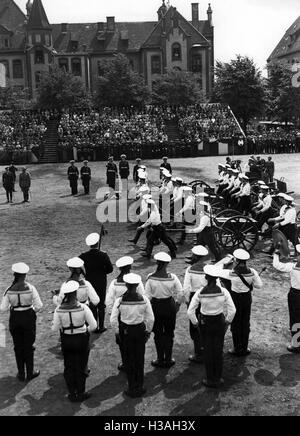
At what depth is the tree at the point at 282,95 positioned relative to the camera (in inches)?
1896

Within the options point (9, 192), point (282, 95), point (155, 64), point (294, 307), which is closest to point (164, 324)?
point (294, 307)

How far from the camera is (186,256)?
12.9 m

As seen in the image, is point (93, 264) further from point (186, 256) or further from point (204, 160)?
Result: point (204, 160)

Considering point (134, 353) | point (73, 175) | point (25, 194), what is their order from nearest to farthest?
1. point (134, 353)
2. point (25, 194)
3. point (73, 175)

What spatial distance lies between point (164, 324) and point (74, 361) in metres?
1.42

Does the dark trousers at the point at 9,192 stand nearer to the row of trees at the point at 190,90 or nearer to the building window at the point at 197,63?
the row of trees at the point at 190,90

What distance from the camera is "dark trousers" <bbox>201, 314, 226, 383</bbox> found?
689 centimetres

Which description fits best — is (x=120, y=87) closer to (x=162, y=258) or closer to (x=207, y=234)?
(x=207, y=234)

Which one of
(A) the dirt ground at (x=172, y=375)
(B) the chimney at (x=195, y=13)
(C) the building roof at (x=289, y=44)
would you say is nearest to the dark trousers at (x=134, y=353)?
(A) the dirt ground at (x=172, y=375)

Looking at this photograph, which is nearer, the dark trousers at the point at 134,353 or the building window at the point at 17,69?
the dark trousers at the point at 134,353

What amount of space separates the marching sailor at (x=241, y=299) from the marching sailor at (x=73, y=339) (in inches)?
89.2

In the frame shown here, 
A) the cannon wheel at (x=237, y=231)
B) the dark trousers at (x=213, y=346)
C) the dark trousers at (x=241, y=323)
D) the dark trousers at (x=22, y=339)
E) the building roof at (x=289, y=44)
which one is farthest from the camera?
the building roof at (x=289, y=44)

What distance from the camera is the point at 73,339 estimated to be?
6625 mm

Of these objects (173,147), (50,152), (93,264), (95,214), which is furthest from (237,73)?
(93,264)
